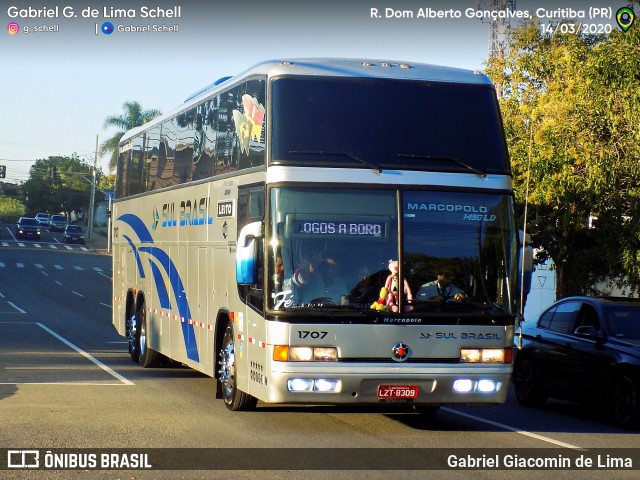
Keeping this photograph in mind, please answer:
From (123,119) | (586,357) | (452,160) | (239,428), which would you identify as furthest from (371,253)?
(123,119)

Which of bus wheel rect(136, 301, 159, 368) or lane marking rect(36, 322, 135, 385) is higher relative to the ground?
bus wheel rect(136, 301, 159, 368)

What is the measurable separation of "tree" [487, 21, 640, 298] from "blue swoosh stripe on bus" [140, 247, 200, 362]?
6244 millimetres

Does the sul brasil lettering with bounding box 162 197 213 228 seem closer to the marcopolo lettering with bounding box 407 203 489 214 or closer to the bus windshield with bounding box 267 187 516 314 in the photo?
the bus windshield with bounding box 267 187 516 314

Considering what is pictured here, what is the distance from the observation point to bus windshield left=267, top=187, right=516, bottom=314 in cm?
1177

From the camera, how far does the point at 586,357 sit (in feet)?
48.8

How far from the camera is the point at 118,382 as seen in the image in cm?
1739

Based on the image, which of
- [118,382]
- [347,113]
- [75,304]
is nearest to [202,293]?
[118,382]

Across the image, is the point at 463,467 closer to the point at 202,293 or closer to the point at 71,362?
the point at 202,293

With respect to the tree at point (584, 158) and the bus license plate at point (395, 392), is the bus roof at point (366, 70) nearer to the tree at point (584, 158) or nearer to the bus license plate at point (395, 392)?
the bus license plate at point (395, 392)

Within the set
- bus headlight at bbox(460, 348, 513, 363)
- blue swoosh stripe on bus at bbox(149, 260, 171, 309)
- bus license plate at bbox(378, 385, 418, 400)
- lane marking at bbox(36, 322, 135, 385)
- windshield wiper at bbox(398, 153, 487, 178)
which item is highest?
windshield wiper at bbox(398, 153, 487, 178)

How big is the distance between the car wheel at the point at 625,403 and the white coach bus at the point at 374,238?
7.49 feet

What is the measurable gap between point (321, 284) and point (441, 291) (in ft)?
4.14

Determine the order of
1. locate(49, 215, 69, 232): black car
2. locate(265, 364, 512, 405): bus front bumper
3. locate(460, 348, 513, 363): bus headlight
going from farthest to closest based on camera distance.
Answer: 1. locate(49, 215, 69, 232): black car
2. locate(460, 348, 513, 363): bus headlight
3. locate(265, 364, 512, 405): bus front bumper

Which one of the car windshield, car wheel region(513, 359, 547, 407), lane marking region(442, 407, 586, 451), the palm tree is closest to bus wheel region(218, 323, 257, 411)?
lane marking region(442, 407, 586, 451)
